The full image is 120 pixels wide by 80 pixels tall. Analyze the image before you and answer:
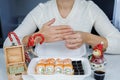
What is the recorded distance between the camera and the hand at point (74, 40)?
3.38 ft

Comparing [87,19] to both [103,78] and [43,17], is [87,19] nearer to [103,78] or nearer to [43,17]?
[43,17]

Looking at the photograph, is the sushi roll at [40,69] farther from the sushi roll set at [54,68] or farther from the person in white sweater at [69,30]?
the person in white sweater at [69,30]

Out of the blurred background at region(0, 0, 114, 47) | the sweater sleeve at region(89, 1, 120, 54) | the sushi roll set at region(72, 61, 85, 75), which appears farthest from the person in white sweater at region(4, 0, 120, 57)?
the blurred background at region(0, 0, 114, 47)

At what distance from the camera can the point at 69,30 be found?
1.02m

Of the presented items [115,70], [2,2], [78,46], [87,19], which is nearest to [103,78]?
[115,70]

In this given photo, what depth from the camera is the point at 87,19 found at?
1.31 meters

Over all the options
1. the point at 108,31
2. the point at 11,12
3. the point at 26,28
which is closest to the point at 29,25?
the point at 26,28

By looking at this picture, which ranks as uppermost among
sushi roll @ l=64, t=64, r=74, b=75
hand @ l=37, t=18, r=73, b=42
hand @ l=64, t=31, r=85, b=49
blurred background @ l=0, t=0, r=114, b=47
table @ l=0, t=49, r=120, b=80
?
blurred background @ l=0, t=0, r=114, b=47

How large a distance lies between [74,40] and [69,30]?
0.19 ft

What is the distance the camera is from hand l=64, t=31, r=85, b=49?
1.03 meters

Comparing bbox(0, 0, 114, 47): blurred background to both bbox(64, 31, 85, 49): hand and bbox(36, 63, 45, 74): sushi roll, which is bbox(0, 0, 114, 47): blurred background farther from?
bbox(36, 63, 45, 74): sushi roll

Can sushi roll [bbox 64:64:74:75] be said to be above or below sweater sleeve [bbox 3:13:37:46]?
below

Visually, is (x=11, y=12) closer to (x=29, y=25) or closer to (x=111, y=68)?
(x=29, y=25)

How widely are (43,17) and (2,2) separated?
4.73 ft
